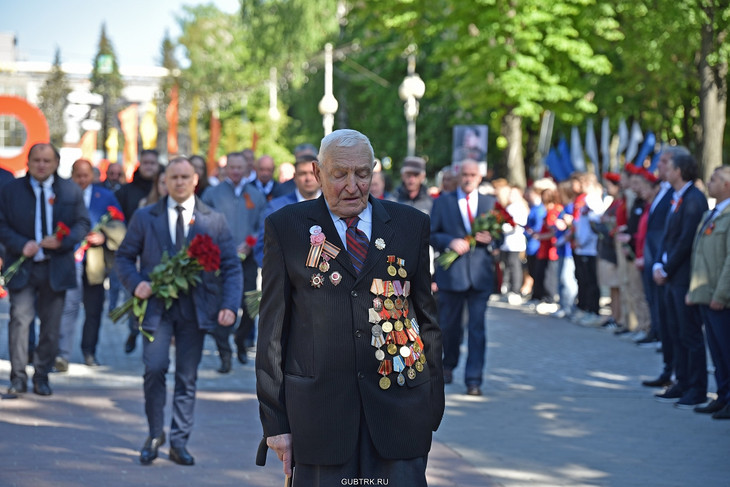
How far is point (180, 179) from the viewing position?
27.1ft

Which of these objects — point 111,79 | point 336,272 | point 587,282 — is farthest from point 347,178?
point 111,79

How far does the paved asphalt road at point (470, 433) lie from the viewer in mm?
7676

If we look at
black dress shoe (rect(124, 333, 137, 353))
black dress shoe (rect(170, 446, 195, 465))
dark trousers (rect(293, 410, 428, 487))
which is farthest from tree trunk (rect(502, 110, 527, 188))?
dark trousers (rect(293, 410, 428, 487))

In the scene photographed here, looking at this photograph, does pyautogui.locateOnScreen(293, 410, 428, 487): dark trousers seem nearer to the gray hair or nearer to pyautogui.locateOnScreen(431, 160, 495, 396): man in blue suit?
the gray hair

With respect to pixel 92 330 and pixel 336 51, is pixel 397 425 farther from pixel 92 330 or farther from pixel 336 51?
pixel 336 51

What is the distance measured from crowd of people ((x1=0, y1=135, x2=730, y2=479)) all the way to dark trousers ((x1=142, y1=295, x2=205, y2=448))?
1cm

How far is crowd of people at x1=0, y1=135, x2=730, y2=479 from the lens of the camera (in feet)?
15.0

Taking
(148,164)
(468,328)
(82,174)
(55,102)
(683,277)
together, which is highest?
(55,102)

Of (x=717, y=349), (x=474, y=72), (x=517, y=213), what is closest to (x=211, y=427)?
(x=717, y=349)

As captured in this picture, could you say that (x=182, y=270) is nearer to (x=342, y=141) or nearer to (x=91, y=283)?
(x=342, y=141)

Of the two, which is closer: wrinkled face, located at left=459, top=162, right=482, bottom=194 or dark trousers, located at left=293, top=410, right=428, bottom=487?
dark trousers, located at left=293, top=410, right=428, bottom=487

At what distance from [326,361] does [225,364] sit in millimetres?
8057

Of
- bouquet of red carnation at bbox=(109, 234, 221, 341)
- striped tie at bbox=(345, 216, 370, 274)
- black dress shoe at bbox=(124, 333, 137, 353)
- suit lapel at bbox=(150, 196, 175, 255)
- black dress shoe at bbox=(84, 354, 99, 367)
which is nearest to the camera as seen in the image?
striped tie at bbox=(345, 216, 370, 274)

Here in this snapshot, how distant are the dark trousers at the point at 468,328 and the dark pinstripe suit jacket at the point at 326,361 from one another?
6428 mm
